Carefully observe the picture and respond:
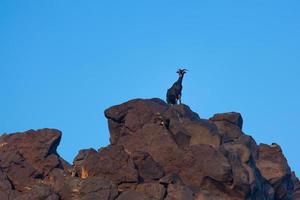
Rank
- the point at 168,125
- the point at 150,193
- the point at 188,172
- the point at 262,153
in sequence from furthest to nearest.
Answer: the point at 262,153
the point at 168,125
the point at 188,172
the point at 150,193

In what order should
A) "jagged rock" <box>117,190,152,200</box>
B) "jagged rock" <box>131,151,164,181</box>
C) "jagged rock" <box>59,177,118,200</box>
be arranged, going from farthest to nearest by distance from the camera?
"jagged rock" <box>131,151,164,181</box> < "jagged rock" <box>117,190,152,200</box> < "jagged rock" <box>59,177,118,200</box>

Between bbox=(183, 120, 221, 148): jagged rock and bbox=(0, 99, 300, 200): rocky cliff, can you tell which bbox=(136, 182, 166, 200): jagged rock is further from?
bbox=(183, 120, 221, 148): jagged rock

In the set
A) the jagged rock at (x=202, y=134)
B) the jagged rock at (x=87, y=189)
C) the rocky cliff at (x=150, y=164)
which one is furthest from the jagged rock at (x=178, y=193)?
the jagged rock at (x=202, y=134)

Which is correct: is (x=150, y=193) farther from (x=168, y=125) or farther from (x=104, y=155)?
(x=168, y=125)

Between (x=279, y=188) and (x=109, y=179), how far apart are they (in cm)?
1317

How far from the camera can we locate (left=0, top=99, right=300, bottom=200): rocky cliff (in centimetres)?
3994

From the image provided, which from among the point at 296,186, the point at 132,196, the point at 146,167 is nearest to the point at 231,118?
the point at 296,186

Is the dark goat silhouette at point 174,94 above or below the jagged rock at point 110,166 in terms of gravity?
above

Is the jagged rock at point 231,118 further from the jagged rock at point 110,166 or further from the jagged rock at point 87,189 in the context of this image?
the jagged rock at point 87,189

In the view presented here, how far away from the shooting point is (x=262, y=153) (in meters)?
49.4

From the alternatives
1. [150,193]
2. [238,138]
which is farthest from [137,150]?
[238,138]

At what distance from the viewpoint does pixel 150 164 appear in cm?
4250

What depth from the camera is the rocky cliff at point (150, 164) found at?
39.9m

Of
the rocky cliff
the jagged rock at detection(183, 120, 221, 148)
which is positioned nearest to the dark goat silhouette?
the rocky cliff
